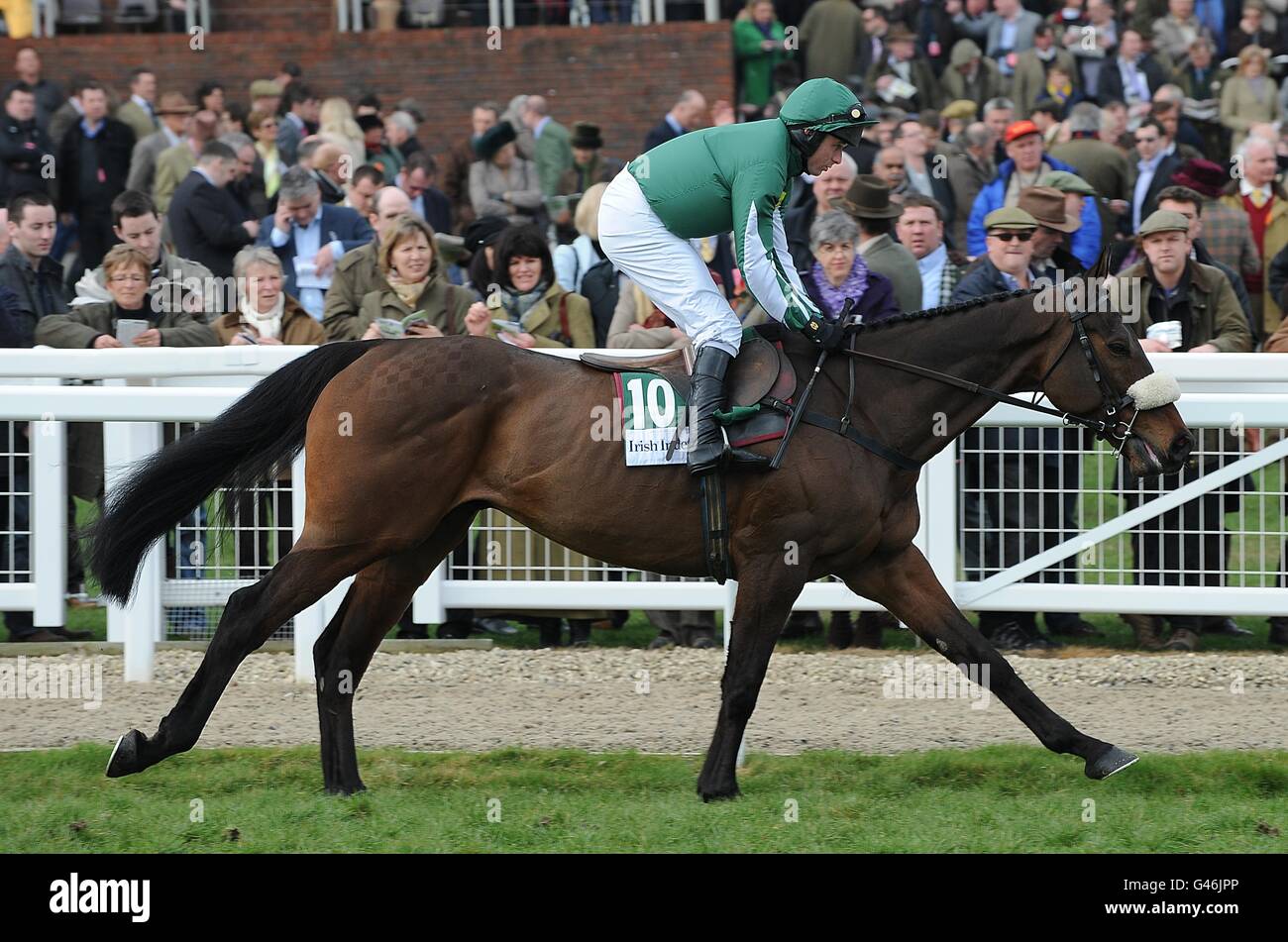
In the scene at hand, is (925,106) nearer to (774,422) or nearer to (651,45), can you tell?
(651,45)

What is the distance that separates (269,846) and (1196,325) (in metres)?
5.15

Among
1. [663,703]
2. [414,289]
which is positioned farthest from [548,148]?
[663,703]

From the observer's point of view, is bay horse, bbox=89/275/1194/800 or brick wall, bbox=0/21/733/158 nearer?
bay horse, bbox=89/275/1194/800

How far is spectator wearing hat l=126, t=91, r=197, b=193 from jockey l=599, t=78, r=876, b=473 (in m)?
7.93

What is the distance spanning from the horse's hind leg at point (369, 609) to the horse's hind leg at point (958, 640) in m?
1.30

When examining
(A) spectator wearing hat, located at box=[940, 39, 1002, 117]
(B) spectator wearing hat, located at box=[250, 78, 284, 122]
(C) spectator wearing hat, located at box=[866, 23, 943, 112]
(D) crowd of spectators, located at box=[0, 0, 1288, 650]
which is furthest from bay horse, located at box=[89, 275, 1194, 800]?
(A) spectator wearing hat, located at box=[940, 39, 1002, 117]

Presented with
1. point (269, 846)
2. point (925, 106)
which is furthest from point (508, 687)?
point (925, 106)

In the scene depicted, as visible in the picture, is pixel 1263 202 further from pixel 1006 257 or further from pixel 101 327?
pixel 101 327

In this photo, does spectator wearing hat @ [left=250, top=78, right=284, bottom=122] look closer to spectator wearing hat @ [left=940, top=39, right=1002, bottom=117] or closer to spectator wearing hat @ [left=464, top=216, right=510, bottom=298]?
spectator wearing hat @ [left=464, top=216, right=510, bottom=298]

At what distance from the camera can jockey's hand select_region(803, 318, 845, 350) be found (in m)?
5.82

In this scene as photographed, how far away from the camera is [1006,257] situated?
8.48m

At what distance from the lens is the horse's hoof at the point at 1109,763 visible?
5.83m

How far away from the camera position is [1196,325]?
8.59 meters

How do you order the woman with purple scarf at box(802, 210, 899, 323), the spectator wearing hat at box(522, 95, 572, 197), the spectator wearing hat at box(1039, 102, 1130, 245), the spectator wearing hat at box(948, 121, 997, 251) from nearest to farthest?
the woman with purple scarf at box(802, 210, 899, 323) < the spectator wearing hat at box(1039, 102, 1130, 245) < the spectator wearing hat at box(948, 121, 997, 251) < the spectator wearing hat at box(522, 95, 572, 197)
